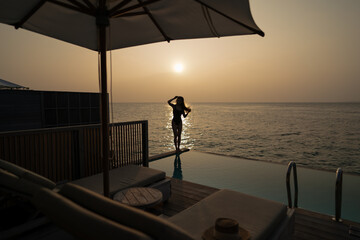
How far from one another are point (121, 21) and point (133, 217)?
12.0 ft

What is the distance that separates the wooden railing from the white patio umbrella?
1524mm

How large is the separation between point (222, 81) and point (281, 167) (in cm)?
5278

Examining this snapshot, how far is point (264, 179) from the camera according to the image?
5711 millimetres

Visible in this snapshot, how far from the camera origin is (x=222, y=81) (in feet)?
188

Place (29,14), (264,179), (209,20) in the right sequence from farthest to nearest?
(264,179), (29,14), (209,20)

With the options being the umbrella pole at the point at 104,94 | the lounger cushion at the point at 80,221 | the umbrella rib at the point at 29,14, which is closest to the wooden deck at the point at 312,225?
the umbrella pole at the point at 104,94

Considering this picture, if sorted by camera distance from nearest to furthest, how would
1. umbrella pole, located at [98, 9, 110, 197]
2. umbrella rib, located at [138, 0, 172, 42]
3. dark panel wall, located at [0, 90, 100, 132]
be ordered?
umbrella pole, located at [98, 9, 110, 197] → umbrella rib, located at [138, 0, 172, 42] → dark panel wall, located at [0, 90, 100, 132]

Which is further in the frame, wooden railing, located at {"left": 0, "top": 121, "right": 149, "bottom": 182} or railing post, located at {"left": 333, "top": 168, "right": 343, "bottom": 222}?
wooden railing, located at {"left": 0, "top": 121, "right": 149, "bottom": 182}

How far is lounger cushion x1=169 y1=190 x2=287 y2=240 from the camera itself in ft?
6.49

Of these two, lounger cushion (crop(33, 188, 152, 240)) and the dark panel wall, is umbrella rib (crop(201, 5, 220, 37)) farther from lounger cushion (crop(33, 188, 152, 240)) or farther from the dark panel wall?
the dark panel wall

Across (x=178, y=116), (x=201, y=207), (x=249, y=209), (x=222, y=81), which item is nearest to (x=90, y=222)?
(x=201, y=207)

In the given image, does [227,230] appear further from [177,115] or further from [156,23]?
[177,115]

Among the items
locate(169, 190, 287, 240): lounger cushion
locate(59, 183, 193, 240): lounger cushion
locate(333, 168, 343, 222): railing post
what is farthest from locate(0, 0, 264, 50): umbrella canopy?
locate(333, 168, 343, 222): railing post

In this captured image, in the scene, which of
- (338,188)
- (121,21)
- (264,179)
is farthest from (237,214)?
(264,179)
